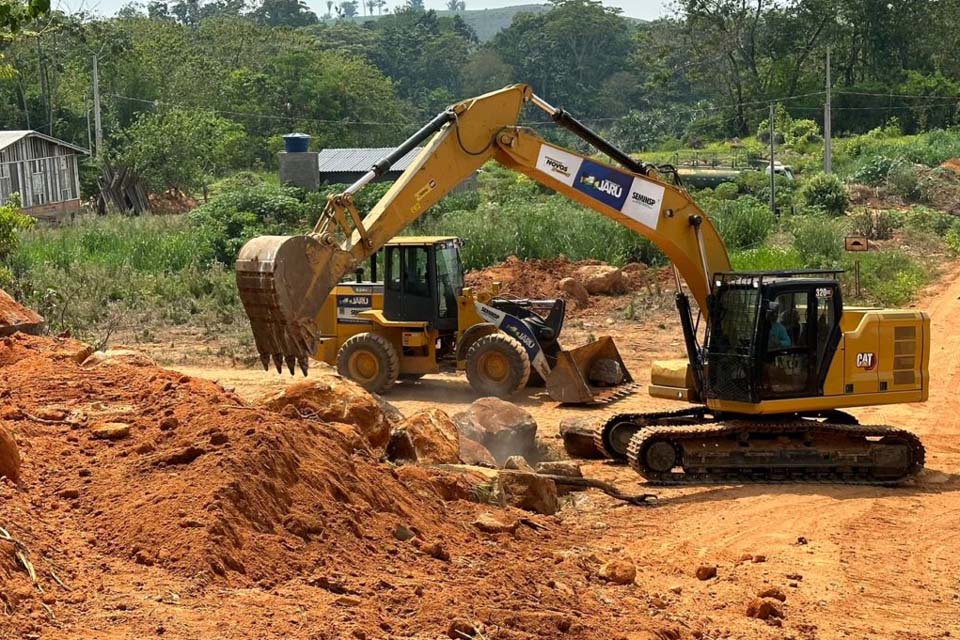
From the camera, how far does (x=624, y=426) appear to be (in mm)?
14156

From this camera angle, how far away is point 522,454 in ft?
47.1

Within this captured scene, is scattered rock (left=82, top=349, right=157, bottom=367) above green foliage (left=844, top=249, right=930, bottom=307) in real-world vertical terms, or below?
above

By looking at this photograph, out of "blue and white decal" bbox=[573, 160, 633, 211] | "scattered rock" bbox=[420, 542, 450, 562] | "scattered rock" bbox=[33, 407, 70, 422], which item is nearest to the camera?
"scattered rock" bbox=[420, 542, 450, 562]

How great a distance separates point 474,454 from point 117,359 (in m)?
3.61

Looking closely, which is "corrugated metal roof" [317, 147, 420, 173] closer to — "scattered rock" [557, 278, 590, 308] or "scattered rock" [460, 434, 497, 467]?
"scattered rock" [557, 278, 590, 308]

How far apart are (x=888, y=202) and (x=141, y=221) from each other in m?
22.1

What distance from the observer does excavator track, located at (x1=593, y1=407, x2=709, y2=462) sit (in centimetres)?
1397

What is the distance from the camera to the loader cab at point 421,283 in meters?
17.7

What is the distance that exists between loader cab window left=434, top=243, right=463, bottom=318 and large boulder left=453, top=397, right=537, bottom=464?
364 cm

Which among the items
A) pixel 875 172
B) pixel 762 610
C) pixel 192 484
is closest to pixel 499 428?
pixel 762 610

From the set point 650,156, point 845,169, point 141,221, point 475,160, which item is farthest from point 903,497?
point 650,156

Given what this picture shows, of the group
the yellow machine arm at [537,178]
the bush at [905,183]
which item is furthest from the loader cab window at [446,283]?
the bush at [905,183]

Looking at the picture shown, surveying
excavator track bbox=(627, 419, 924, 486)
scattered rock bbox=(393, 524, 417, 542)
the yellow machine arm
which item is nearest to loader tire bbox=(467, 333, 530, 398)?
the yellow machine arm

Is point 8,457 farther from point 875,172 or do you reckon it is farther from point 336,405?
point 875,172
